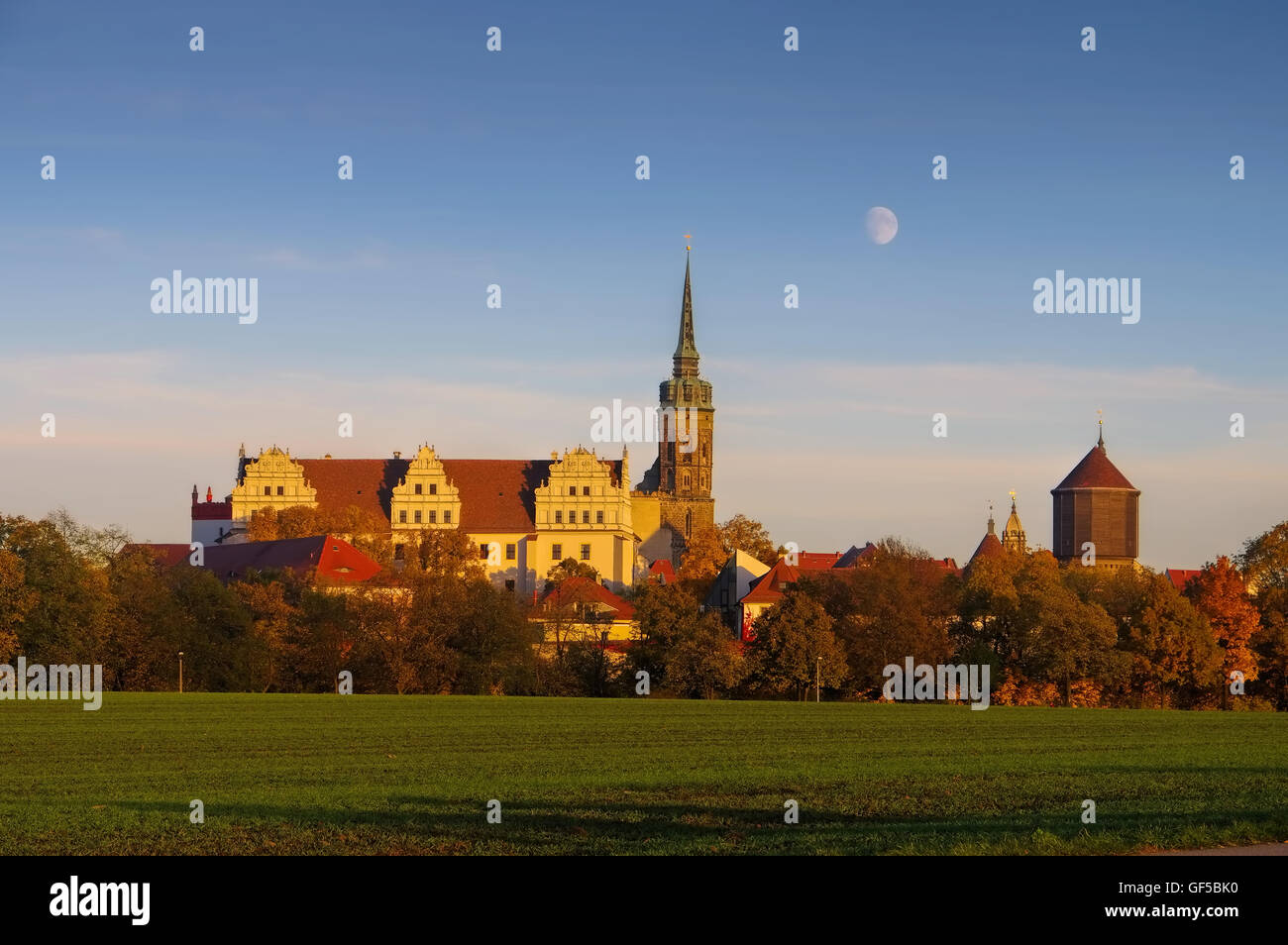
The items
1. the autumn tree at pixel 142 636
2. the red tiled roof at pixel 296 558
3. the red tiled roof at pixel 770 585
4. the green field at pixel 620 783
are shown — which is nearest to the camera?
the green field at pixel 620 783

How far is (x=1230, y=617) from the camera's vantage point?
262 feet

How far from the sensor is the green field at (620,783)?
18.6 meters

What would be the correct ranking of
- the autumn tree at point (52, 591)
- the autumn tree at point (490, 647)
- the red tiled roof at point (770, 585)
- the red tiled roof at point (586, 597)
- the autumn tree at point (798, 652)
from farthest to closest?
the red tiled roof at point (770, 585) → the red tiled roof at point (586, 597) → the autumn tree at point (490, 647) → the autumn tree at point (798, 652) → the autumn tree at point (52, 591)

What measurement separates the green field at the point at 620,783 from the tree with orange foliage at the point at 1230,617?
25081 millimetres

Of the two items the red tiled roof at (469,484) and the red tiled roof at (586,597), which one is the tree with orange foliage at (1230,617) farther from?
the red tiled roof at (469,484)

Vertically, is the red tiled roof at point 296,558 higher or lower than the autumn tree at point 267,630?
higher

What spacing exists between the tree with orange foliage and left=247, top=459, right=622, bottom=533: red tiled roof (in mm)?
62565

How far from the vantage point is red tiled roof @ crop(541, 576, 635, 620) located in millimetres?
88744

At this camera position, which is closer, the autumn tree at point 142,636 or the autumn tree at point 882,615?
the autumn tree at point 142,636

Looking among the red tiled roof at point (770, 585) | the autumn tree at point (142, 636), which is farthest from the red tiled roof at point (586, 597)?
the autumn tree at point (142, 636)
